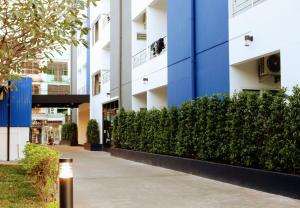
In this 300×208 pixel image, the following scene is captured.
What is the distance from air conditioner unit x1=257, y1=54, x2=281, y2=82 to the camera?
12.9 meters

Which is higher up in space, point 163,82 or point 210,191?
point 163,82

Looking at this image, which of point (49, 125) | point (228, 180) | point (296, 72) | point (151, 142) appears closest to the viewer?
point (296, 72)

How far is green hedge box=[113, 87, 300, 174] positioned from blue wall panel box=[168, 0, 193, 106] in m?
0.90

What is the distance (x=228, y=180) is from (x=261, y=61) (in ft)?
12.3

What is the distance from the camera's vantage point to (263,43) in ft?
37.7

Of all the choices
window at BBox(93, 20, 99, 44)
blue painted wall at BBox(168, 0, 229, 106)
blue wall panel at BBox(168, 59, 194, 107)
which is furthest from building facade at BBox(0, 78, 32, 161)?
window at BBox(93, 20, 99, 44)

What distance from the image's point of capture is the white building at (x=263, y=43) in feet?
33.7

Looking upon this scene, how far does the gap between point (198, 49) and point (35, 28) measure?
9185 mm

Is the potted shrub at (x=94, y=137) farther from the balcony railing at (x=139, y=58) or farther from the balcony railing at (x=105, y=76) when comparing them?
the balcony railing at (x=139, y=58)

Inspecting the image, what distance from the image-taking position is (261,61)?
43.2 ft

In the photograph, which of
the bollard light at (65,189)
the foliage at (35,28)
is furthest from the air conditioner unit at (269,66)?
the bollard light at (65,189)

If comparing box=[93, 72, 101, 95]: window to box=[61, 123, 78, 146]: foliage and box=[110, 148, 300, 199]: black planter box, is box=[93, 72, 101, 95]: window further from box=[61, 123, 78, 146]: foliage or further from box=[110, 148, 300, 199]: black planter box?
box=[110, 148, 300, 199]: black planter box

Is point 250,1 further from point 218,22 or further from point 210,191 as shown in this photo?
point 210,191

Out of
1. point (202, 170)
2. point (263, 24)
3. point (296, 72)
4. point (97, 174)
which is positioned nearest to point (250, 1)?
point (263, 24)
